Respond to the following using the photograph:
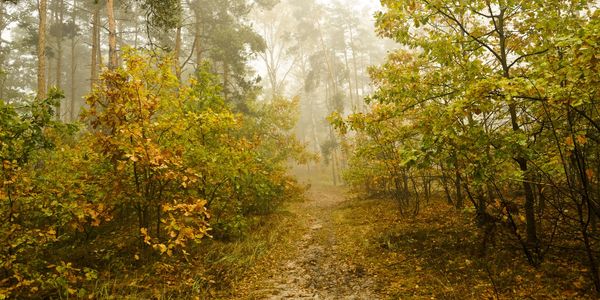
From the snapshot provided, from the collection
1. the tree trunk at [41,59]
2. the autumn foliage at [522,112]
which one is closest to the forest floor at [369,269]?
the autumn foliage at [522,112]

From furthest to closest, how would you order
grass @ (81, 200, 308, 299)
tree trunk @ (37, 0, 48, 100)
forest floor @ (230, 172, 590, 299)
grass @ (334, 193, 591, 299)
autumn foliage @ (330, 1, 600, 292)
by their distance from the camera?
tree trunk @ (37, 0, 48, 100) → grass @ (81, 200, 308, 299) → forest floor @ (230, 172, 590, 299) → grass @ (334, 193, 591, 299) → autumn foliage @ (330, 1, 600, 292)

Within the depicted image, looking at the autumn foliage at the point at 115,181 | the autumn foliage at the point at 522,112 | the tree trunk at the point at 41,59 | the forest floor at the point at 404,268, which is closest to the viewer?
the autumn foliage at the point at 522,112

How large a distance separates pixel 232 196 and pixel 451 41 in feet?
21.3

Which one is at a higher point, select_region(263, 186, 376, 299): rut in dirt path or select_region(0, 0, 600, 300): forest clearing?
select_region(0, 0, 600, 300): forest clearing

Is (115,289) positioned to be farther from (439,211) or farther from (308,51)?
(308,51)

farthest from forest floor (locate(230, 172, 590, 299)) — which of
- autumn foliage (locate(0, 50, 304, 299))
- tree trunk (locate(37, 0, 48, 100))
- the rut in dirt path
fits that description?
tree trunk (locate(37, 0, 48, 100))

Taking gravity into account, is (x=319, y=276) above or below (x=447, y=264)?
below

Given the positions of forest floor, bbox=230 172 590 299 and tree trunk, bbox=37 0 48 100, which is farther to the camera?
tree trunk, bbox=37 0 48 100

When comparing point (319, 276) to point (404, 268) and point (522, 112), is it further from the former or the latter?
point (522, 112)

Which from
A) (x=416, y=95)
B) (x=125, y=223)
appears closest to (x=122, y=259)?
(x=125, y=223)

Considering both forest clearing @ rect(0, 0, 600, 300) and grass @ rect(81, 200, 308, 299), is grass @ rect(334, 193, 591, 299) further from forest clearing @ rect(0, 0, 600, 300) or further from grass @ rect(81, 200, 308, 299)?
grass @ rect(81, 200, 308, 299)

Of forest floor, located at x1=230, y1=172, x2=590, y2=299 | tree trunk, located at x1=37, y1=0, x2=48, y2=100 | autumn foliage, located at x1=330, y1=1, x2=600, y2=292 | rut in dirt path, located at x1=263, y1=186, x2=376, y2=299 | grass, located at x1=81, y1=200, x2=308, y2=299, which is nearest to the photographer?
autumn foliage, located at x1=330, y1=1, x2=600, y2=292

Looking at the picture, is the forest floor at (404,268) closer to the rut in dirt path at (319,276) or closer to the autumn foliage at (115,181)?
the rut in dirt path at (319,276)

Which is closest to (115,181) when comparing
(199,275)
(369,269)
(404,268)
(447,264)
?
(199,275)
